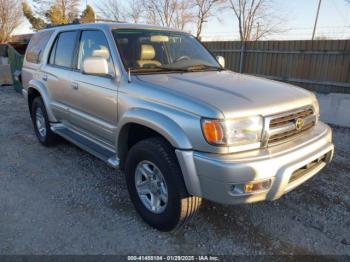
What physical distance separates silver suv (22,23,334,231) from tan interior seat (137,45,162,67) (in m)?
0.01

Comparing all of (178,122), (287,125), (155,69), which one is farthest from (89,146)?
(287,125)

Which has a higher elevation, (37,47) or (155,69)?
(37,47)

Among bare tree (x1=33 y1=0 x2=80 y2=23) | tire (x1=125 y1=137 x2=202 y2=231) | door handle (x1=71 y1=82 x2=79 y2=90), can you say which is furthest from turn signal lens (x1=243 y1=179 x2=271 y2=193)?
bare tree (x1=33 y1=0 x2=80 y2=23)

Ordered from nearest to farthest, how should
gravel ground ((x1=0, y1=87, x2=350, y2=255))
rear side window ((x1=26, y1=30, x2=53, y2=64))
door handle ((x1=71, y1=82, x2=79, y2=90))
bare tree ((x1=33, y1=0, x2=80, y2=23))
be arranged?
gravel ground ((x1=0, y1=87, x2=350, y2=255)) → door handle ((x1=71, y1=82, x2=79, y2=90)) → rear side window ((x1=26, y1=30, x2=53, y2=64)) → bare tree ((x1=33, y1=0, x2=80, y2=23))

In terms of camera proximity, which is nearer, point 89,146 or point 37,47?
point 89,146

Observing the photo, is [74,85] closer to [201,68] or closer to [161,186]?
[201,68]

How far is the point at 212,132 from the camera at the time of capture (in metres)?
2.29

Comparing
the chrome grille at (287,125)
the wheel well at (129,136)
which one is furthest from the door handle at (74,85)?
the chrome grille at (287,125)

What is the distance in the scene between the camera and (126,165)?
9.90ft

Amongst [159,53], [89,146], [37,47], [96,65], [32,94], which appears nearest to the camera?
[96,65]

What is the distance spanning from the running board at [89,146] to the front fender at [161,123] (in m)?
0.59

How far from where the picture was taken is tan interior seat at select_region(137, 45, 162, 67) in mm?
3270

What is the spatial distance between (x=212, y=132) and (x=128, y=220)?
54.5 inches

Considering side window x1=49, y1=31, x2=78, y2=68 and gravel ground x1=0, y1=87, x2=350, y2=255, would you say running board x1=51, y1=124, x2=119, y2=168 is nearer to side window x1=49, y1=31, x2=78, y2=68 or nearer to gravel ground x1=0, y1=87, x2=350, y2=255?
gravel ground x1=0, y1=87, x2=350, y2=255
